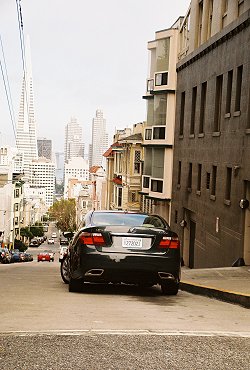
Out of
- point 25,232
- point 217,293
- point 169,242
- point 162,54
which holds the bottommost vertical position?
point 25,232

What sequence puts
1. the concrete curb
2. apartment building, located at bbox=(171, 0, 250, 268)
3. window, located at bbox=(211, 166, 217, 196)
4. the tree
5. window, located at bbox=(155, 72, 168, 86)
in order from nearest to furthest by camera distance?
the concrete curb
apartment building, located at bbox=(171, 0, 250, 268)
window, located at bbox=(211, 166, 217, 196)
window, located at bbox=(155, 72, 168, 86)
the tree

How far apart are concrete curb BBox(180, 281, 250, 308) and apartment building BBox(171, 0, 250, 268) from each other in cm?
562

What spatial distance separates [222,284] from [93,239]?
3.49 m

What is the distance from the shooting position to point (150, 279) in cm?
1136

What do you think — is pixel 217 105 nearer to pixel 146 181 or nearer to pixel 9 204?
pixel 146 181

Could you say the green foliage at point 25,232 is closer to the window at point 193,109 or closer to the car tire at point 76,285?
the window at point 193,109

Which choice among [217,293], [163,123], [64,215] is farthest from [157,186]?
[64,215]

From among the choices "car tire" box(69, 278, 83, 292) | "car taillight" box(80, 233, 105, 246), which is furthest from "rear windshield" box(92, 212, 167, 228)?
"car tire" box(69, 278, 83, 292)

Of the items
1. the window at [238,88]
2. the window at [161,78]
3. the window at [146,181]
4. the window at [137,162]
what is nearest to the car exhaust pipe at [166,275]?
the window at [238,88]

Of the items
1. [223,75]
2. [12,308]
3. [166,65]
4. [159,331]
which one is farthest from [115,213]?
[166,65]

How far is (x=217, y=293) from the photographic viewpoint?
12.3 m

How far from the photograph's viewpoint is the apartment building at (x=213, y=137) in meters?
20.3

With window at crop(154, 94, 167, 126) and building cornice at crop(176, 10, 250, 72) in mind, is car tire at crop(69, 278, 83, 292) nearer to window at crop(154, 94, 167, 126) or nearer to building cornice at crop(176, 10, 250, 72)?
building cornice at crop(176, 10, 250, 72)

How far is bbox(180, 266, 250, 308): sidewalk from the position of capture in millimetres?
11508
